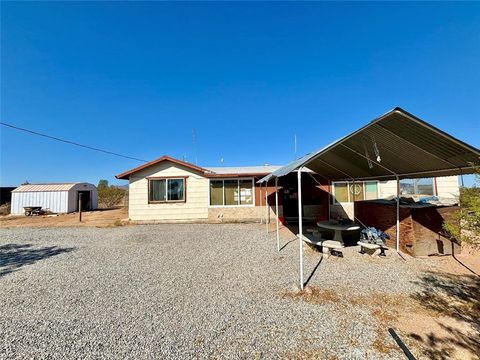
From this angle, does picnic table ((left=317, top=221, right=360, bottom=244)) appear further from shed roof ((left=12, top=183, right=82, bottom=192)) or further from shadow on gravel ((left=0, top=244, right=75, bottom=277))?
shed roof ((left=12, top=183, right=82, bottom=192))

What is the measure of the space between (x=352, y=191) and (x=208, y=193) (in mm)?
7889

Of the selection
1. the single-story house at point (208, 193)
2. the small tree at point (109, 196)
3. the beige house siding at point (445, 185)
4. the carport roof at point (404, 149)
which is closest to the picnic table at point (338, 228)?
the carport roof at point (404, 149)

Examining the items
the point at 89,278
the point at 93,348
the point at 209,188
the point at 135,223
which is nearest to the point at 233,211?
the point at 209,188

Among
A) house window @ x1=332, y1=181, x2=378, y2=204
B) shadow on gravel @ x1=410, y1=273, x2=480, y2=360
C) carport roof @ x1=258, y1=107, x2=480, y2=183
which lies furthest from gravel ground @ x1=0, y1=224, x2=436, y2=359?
house window @ x1=332, y1=181, x2=378, y2=204

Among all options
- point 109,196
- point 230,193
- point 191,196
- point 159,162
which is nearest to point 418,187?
point 230,193

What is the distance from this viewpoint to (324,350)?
259cm

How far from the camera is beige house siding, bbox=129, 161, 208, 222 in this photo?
1212cm

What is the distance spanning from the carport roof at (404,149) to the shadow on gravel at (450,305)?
223cm

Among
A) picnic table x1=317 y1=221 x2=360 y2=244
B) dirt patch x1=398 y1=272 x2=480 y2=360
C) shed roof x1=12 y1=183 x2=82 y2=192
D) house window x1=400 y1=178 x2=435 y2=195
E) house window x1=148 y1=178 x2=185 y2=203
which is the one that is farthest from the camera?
shed roof x1=12 y1=183 x2=82 y2=192

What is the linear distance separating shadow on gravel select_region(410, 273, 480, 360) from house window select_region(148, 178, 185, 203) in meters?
10.6

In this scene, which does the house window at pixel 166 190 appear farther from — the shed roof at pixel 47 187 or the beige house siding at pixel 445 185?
the beige house siding at pixel 445 185

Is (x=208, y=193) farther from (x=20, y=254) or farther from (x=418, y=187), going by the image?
(x=418, y=187)

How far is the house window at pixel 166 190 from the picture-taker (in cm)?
1224

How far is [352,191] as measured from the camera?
39.0ft
